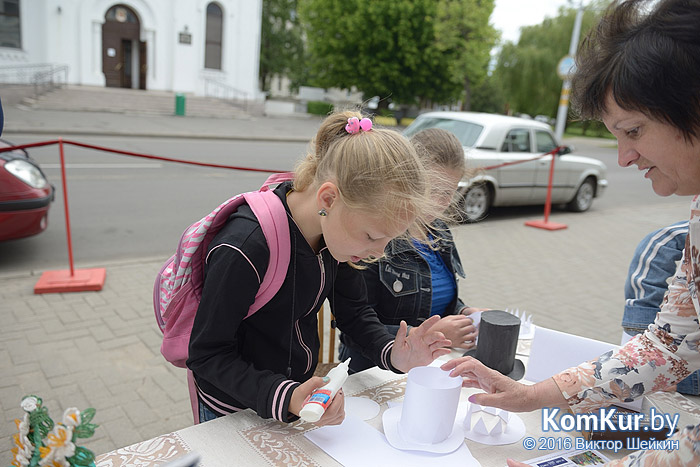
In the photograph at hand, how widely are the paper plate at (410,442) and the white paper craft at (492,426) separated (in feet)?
0.10

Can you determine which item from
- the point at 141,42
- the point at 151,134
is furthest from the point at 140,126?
the point at 141,42

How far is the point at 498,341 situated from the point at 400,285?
1.87 ft

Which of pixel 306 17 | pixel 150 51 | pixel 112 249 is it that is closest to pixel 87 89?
pixel 150 51

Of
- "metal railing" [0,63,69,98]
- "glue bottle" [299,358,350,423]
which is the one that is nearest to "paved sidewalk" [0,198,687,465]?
"glue bottle" [299,358,350,423]

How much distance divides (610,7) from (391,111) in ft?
99.1

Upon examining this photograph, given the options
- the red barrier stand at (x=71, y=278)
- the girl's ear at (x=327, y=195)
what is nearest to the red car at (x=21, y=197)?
the red barrier stand at (x=71, y=278)

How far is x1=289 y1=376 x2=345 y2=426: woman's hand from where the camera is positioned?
47.4 inches

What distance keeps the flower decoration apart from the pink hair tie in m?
0.90

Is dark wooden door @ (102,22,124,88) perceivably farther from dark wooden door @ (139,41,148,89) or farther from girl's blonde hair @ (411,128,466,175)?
girl's blonde hair @ (411,128,466,175)

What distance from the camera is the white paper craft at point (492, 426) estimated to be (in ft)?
4.41

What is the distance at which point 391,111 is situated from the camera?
3067 cm

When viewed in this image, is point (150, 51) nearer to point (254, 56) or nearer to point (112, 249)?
point (254, 56)

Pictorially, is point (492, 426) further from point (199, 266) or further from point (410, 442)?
point (199, 266)

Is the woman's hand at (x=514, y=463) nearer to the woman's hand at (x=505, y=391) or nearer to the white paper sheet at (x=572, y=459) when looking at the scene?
the white paper sheet at (x=572, y=459)
